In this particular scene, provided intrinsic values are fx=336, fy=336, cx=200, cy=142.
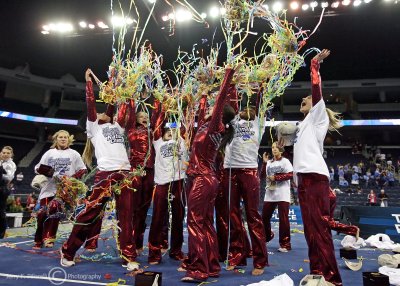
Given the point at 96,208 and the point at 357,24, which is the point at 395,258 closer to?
the point at 96,208

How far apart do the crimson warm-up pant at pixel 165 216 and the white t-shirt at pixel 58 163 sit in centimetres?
194

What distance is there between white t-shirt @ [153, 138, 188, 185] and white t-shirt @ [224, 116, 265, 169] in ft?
2.15

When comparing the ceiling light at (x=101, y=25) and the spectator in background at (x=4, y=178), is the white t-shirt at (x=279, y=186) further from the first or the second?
the ceiling light at (x=101, y=25)

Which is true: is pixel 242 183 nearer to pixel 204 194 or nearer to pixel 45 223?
pixel 204 194

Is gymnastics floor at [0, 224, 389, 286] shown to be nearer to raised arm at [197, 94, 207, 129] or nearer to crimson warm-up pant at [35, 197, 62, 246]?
crimson warm-up pant at [35, 197, 62, 246]

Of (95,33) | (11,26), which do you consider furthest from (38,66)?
(95,33)

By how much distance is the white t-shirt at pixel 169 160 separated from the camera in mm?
4547

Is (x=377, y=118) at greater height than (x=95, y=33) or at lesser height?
lesser

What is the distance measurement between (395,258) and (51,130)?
1167 inches

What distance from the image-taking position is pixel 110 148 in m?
4.20

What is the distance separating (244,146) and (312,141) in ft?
3.60

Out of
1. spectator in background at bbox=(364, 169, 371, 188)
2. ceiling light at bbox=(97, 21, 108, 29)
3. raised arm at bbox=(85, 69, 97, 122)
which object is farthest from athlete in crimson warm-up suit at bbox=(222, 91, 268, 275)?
spectator in background at bbox=(364, 169, 371, 188)

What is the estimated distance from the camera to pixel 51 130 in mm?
29406

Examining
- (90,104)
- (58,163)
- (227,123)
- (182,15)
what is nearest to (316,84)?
(227,123)
